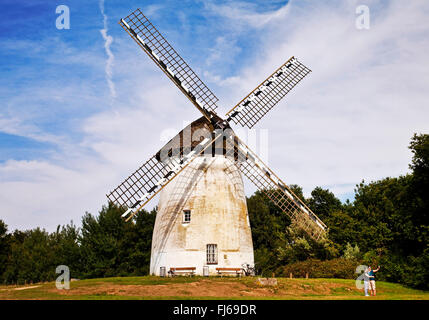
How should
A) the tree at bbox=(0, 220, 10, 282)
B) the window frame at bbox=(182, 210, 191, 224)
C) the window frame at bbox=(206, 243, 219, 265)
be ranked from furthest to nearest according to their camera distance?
the tree at bbox=(0, 220, 10, 282)
the window frame at bbox=(182, 210, 191, 224)
the window frame at bbox=(206, 243, 219, 265)

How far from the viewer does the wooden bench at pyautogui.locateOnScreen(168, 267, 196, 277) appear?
953 inches

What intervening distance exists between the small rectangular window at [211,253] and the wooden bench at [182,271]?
1.21 meters

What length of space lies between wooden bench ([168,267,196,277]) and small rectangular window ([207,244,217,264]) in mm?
1210

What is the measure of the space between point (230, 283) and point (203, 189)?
7.95 m

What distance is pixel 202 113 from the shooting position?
26.4 meters

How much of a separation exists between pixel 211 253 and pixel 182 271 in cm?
226

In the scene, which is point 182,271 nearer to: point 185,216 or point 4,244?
point 185,216

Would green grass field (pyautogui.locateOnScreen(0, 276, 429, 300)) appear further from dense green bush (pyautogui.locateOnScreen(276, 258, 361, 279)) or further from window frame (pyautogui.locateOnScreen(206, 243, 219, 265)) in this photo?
window frame (pyautogui.locateOnScreen(206, 243, 219, 265))

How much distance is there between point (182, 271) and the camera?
2438 centimetres

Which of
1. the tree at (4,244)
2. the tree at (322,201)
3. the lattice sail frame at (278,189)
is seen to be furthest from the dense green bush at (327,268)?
the tree at (4,244)

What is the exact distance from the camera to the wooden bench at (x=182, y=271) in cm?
2422

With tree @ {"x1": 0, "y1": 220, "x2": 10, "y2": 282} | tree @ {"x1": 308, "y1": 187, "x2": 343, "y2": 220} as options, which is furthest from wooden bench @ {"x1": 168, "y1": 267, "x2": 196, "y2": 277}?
tree @ {"x1": 0, "y1": 220, "x2": 10, "y2": 282}
